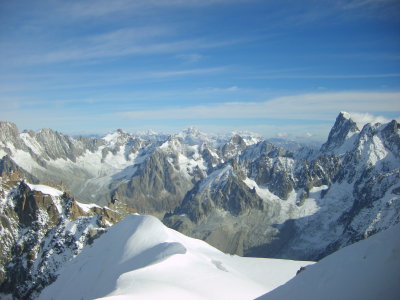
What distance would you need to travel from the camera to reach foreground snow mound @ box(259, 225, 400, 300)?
26875mm

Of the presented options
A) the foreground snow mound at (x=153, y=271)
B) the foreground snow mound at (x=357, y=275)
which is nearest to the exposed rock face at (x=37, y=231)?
A: the foreground snow mound at (x=153, y=271)

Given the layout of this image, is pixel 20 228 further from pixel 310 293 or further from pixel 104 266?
pixel 310 293

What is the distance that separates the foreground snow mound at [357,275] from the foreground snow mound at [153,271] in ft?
84.0

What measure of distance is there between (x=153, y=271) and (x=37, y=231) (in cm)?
8847

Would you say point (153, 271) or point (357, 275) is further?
point (153, 271)

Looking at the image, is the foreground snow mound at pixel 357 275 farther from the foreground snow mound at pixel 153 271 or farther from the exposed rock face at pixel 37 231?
the exposed rock face at pixel 37 231

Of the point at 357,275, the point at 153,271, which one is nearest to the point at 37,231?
the point at 153,271

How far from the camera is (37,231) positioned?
13550cm

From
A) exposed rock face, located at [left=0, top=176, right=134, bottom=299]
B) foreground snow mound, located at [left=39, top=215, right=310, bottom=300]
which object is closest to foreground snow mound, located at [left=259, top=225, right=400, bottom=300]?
foreground snow mound, located at [left=39, top=215, right=310, bottom=300]

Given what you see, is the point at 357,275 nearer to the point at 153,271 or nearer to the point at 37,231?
the point at 153,271

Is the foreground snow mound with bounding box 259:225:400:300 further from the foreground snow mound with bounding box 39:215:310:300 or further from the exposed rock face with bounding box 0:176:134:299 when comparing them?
the exposed rock face with bounding box 0:176:134:299

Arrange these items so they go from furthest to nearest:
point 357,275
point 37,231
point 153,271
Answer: point 37,231 < point 153,271 < point 357,275

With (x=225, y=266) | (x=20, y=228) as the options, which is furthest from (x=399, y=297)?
(x=20, y=228)

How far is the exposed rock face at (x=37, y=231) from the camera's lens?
11894 cm
